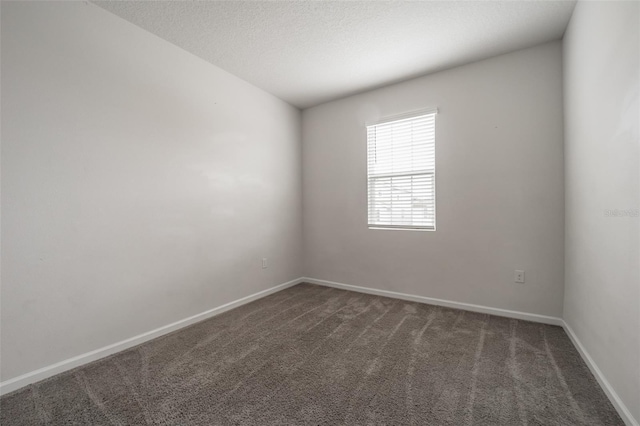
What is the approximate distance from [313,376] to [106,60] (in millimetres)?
2764

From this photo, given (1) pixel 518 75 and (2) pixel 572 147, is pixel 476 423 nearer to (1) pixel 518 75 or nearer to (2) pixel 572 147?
(2) pixel 572 147

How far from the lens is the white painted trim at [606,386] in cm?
136

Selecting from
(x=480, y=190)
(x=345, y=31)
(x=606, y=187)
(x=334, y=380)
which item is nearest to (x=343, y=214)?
(x=480, y=190)

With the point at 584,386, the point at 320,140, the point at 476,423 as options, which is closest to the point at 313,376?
the point at 476,423

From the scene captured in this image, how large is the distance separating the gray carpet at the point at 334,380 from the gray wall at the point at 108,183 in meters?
0.34

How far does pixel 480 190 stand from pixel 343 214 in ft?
5.46

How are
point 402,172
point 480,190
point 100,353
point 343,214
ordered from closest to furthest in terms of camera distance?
point 100,353 → point 480,190 → point 402,172 → point 343,214

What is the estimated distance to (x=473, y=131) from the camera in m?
2.91

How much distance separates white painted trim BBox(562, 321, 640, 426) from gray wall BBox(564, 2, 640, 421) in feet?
0.11

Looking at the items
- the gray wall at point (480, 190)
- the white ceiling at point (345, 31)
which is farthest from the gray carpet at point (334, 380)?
the white ceiling at point (345, 31)

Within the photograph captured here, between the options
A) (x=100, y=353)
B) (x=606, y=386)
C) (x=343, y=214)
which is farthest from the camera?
(x=343, y=214)

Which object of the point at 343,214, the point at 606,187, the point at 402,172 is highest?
the point at 402,172

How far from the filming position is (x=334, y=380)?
5.79ft

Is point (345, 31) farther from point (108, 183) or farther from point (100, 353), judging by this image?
point (100, 353)
